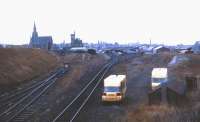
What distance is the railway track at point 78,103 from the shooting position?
31703 mm

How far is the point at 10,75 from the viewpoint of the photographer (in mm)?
51594

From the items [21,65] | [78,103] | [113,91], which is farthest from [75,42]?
[113,91]

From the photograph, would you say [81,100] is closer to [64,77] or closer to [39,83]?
[39,83]

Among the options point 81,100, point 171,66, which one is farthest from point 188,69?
point 81,100

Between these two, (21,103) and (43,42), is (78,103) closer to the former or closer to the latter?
(21,103)

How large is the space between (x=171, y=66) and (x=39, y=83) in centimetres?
2392

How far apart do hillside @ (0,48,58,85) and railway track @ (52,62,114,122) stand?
8.54m

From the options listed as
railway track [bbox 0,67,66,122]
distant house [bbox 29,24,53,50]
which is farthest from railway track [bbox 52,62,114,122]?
distant house [bbox 29,24,53,50]

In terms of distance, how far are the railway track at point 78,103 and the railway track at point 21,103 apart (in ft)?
8.97

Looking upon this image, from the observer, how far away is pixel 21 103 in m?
37.8

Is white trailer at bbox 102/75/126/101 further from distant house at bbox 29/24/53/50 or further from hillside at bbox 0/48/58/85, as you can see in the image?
distant house at bbox 29/24/53/50

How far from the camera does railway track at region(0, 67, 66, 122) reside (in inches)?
1284

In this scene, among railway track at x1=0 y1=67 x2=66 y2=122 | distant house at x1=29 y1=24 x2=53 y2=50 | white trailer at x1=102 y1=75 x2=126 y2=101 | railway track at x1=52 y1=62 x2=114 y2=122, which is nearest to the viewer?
railway track at x1=52 y1=62 x2=114 y2=122

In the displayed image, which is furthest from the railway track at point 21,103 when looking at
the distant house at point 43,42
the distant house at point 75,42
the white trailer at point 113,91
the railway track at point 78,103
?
the distant house at point 75,42
